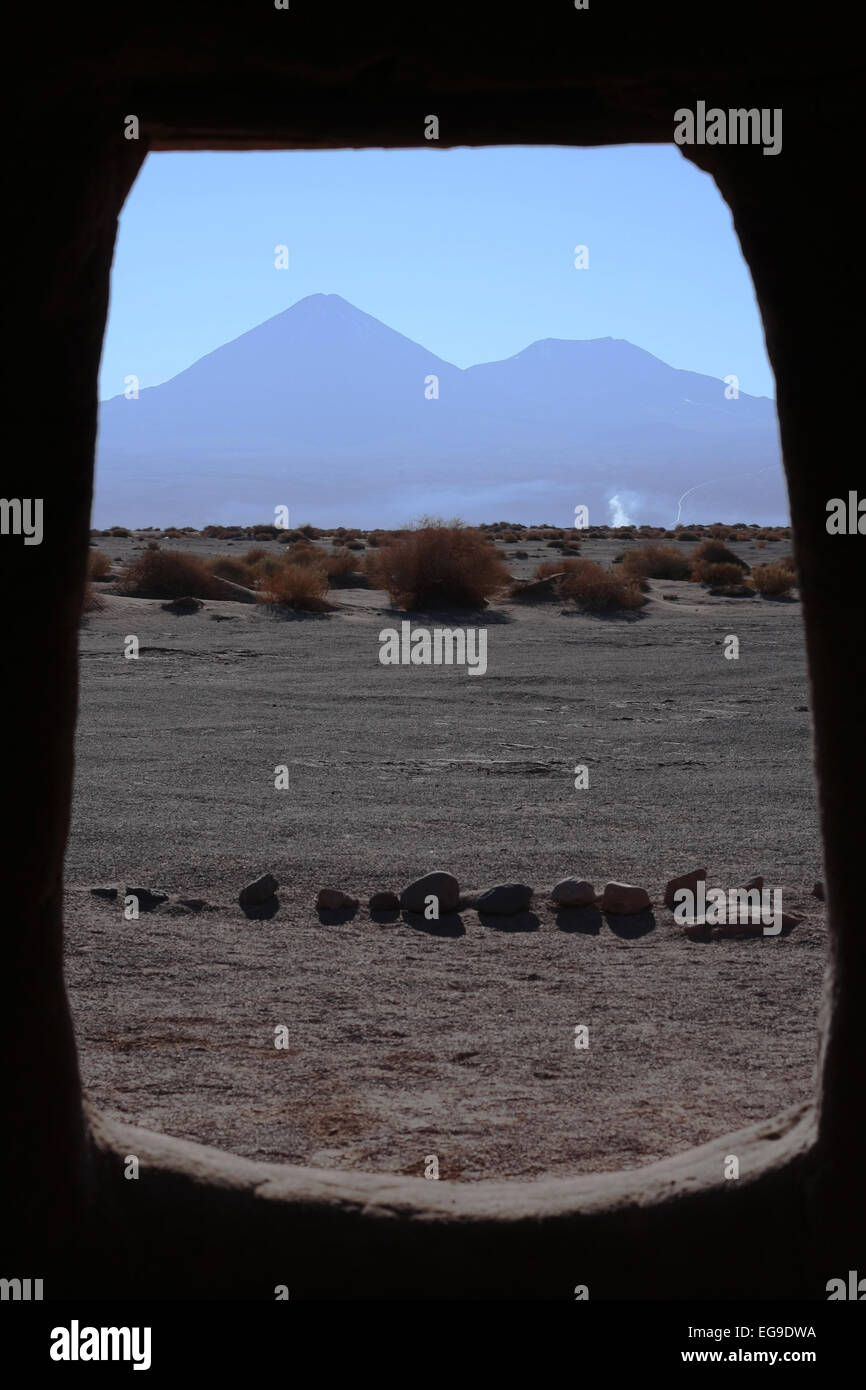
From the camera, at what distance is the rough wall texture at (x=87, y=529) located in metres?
2.79

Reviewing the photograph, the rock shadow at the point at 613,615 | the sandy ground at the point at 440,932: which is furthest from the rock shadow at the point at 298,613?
the sandy ground at the point at 440,932

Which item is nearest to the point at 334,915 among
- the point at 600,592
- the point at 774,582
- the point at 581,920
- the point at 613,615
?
the point at 581,920

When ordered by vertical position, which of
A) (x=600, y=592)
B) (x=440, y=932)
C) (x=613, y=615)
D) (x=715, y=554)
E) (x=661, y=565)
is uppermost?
(x=715, y=554)

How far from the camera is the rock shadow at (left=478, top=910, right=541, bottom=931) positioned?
7.32 metres

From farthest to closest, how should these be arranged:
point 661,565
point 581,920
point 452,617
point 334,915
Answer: point 661,565 → point 452,617 → point 334,915 → point 581,920

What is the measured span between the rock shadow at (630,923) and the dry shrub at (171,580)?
1965 cm

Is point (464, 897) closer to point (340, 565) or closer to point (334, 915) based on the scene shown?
point (334, 915)

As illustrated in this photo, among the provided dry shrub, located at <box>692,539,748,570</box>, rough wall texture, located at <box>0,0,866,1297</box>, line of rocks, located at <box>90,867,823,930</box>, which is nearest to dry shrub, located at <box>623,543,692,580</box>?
dry shrub, located at <box>692,539,748,570</box>

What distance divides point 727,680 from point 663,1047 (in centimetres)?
1137

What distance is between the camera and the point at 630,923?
7336mm

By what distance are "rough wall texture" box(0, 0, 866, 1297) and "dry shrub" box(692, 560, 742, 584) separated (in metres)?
28.2

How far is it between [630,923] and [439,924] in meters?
1.08

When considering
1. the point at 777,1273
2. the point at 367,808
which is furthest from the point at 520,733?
the point at 777,1273

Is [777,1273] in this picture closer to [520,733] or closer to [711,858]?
[711,858]
